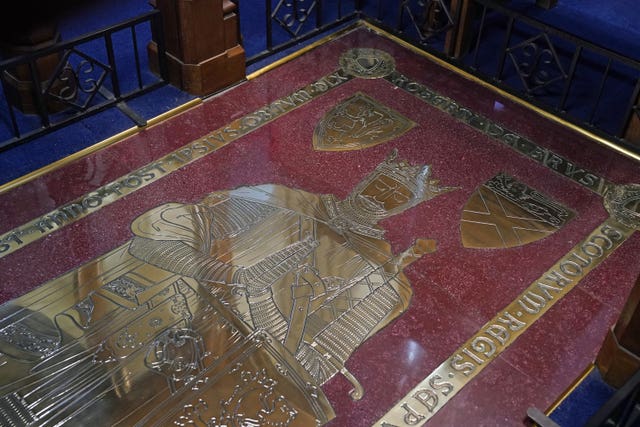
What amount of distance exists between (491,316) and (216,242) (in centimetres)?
150

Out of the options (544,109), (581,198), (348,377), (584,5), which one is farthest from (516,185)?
(584,5)

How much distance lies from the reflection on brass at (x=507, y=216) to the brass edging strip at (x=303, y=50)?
1.85m

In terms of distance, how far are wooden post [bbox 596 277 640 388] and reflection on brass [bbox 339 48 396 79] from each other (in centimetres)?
267

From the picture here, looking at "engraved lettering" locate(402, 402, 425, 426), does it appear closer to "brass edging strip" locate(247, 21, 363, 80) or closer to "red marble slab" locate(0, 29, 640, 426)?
"red marble slab" locate(0, 29, 640, 426)

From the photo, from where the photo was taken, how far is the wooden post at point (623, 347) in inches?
131

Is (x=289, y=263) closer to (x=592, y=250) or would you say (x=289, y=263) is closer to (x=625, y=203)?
(x=592, y=250)

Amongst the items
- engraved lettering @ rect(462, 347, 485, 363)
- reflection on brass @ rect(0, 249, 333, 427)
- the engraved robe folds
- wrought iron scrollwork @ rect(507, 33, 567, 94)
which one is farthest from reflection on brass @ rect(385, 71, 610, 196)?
reflection on brass @ rect(0, 249, 333, 427)

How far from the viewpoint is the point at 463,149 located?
4.89m

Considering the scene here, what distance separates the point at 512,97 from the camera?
5336 millimetres

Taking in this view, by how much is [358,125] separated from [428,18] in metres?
1.48

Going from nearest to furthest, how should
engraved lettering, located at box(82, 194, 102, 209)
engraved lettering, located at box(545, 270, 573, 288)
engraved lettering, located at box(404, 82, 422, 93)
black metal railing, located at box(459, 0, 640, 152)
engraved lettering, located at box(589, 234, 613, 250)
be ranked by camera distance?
engraved lettering, located at box(545, 270, 573, 288) < engraved lettering, located at box(589, 234, 613, 250) < engraved lettering, located at box(82, 194, 102, 209) < black metal railing, located at box(459, 0, 640, 152) < engraved lettering, located at box(404, 82, 422, 93)

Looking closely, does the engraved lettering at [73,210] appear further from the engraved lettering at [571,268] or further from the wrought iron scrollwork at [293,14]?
the engraved lettering at [571,268]

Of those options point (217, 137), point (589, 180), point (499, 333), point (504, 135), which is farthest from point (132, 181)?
point (589, 180)

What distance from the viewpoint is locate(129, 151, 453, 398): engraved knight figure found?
3723mm
